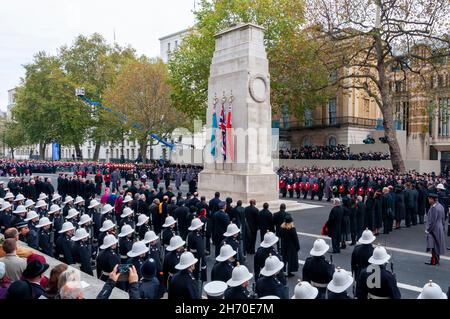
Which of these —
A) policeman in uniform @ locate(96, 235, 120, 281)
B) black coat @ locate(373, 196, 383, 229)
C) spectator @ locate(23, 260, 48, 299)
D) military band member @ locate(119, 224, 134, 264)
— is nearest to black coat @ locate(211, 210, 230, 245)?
military band member @ locate(119, 224, 134, 264)

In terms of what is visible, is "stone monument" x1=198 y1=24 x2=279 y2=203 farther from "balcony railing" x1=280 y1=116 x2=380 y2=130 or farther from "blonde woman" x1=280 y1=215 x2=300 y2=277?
"balcony railing" x1=280 y1=116 x2=380 y2=130

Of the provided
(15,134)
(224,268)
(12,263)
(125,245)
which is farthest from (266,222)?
(15,134)

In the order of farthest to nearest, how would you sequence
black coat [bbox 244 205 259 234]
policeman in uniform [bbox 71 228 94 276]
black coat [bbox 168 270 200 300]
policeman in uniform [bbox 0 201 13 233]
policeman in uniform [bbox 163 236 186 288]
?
black coat [bbox 244 205 259 234], policeman in uniform [bbox 0 201 13 233], policeman in uniform [bbox 71 228 94 276], policeman in uniform [bbox 163 236 186 288], black coat [bbox 168 270 200 300]

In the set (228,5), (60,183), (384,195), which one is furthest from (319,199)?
(228,5)

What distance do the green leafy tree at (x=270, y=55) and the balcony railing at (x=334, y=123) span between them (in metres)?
6.32

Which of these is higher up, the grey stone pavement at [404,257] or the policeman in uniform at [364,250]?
the policeman in uniform at [364,250]

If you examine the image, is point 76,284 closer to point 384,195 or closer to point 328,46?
point 384,195

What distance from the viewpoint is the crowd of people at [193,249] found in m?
4.72

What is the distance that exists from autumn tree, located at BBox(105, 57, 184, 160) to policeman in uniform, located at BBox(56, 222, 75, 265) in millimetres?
32813

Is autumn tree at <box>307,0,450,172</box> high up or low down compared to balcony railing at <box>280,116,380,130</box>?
up

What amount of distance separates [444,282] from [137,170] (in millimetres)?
29388

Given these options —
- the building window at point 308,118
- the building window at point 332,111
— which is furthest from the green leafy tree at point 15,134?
the building window at point 332,111

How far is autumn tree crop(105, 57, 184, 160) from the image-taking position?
40281 mm

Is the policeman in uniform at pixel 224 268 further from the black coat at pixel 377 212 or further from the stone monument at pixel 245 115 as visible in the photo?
the stone monument at pixel 245 115
